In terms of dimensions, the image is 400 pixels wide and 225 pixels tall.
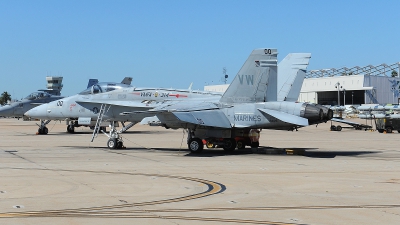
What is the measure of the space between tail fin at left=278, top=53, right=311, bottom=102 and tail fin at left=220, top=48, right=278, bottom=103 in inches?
159

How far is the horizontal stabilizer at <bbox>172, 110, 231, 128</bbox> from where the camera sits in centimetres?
2189

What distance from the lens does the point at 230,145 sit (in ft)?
80.5

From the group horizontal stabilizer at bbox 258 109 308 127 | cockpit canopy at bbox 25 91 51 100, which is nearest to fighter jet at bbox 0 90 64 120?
cockpit canopy at bbox 25 91 51 100

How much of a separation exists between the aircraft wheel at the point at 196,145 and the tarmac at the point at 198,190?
7.06 ft

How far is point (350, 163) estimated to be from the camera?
19688 mm

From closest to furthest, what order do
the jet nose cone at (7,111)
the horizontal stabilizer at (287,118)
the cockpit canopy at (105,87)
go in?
the horizontal stabilizer at (287,118) < the cockpit canopy at (105,87) < the jet nose cone at (7,111)

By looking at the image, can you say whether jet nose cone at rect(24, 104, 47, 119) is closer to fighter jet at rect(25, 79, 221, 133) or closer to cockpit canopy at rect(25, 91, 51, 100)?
fighter jet at rect(25, 79, 221, 133)

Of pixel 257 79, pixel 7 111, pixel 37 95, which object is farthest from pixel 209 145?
pixel 7 111

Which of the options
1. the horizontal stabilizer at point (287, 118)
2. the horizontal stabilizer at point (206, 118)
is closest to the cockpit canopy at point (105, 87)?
the horizontal stabilizer at point (206, 118)

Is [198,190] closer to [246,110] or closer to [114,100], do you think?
[246,110]

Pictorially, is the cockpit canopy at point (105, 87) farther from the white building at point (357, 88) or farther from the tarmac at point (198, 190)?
the white building at point (357, 88)

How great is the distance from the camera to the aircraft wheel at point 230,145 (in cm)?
2441

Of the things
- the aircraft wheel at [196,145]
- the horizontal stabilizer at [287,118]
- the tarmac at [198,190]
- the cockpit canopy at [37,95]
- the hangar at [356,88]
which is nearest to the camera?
the tarmac at [198,190]

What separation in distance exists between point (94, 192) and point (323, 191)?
204 inches
